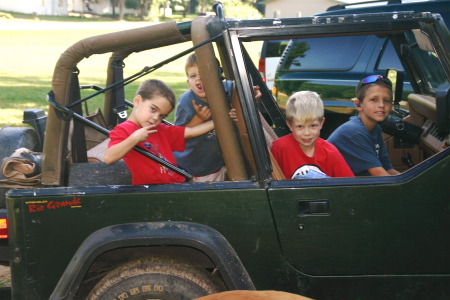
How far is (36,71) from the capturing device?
60.6 feet

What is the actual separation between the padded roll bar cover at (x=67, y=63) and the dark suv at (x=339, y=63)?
166 inches

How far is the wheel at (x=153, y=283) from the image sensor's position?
2.60m

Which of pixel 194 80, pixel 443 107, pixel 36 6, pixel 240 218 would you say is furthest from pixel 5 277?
pixel 36 6

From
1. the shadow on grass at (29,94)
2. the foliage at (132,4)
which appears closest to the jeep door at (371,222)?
the shadow on grass at (29,94)

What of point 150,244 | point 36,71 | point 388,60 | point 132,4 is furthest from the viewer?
point 132,4

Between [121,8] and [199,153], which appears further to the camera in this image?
[121,8]

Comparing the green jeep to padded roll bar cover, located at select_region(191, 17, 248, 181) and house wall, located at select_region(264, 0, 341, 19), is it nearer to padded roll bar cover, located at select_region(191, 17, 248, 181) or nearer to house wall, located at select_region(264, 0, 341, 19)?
padded roll bar cover, located at select_region(191, 17, 248, 181)

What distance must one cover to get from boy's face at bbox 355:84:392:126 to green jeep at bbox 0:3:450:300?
0.65 meters

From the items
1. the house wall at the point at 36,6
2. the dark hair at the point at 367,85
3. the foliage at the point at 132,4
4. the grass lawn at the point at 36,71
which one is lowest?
the dark hair at the point at 367,85

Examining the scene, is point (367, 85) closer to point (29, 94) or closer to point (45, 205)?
point (45, 205)

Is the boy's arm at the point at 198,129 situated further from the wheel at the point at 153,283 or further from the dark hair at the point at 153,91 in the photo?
the wheel at the point at 153,283

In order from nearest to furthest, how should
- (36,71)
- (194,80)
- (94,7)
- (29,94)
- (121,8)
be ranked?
(194,80), (29,94), (36,71), (121,8), (94,7)

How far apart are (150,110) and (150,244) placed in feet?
2.10

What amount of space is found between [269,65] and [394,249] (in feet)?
23.2
